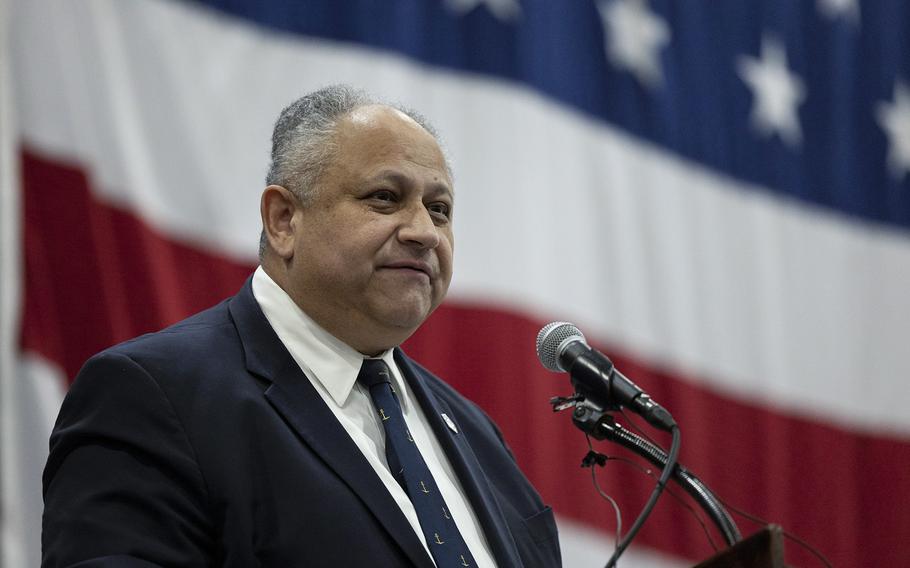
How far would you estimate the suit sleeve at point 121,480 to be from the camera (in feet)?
4.65

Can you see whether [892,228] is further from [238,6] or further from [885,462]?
[238,6]

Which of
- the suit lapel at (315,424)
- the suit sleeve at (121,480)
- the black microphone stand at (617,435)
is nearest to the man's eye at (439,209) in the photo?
the suit lapel at (315,424)

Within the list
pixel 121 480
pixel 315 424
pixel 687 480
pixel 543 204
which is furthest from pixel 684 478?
pixel 543 204

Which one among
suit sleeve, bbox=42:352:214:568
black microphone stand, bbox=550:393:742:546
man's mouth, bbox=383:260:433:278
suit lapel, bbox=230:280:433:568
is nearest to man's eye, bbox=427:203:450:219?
man's mouth, bbox=383:260:433:278

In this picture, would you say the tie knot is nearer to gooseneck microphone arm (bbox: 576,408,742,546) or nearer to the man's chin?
the man's chin

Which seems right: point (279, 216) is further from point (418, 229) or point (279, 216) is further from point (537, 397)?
point (537, 397)

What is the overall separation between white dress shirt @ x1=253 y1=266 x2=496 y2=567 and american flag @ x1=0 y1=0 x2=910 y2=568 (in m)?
1.33

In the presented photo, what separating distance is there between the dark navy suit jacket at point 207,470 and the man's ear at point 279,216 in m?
A: 0.25

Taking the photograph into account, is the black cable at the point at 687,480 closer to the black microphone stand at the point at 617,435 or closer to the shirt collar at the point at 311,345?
the black microphone stand at the point at 617,435

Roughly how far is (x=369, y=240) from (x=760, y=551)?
892 millimetres

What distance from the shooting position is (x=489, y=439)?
214 cm

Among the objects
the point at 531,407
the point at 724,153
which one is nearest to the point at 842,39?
the point at 724,153

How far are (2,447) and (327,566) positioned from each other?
171 centimetres

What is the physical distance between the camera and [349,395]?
1.84 m
